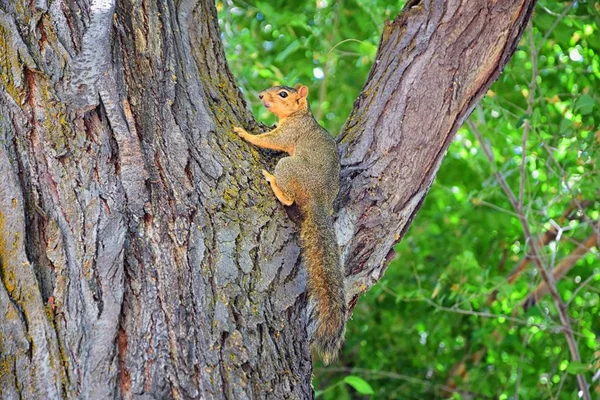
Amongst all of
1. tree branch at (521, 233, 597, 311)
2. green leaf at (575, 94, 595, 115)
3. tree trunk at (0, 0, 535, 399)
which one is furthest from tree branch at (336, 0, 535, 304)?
tree branch at (521, 233, 597, 311)

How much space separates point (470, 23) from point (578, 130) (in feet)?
3.87

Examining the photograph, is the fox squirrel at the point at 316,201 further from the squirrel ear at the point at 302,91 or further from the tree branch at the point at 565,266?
the tree branch at the point at 565,266

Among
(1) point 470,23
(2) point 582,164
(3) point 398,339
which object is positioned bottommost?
(3) point 398,339

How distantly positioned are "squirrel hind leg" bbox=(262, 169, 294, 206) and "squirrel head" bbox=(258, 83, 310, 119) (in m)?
1.07

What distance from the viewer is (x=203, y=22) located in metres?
2.38

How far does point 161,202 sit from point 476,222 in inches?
103

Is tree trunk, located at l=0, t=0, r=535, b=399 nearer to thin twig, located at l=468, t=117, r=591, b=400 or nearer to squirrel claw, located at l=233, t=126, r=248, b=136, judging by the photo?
squirrel claw, located at l=233, t=126, r=248, b=136

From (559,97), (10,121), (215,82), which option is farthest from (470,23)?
(559,97)

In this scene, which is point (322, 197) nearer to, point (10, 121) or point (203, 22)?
point (203, 22)

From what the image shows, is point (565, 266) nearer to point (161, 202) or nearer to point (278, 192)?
point (278, 192)

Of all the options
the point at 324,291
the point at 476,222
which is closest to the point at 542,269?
the point at 476,222

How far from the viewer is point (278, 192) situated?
215 centimetres

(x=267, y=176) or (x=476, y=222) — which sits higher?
(x=267, y=176)

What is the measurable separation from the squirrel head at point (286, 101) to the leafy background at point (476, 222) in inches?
12.7
